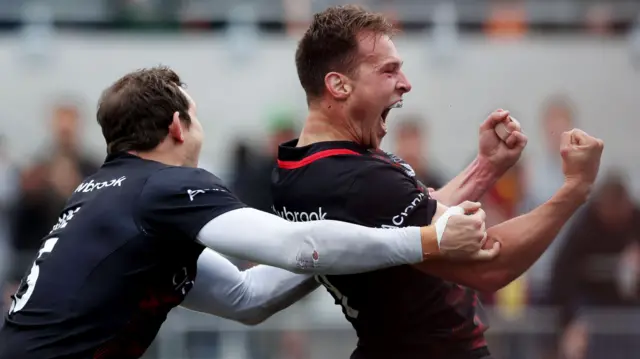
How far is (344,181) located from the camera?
4.56 meters

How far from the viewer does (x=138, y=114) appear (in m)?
4.64

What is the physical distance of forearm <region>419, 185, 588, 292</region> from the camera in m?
4.54

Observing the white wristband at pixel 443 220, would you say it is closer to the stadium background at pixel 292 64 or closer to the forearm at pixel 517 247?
the forearm at pixel 517 247


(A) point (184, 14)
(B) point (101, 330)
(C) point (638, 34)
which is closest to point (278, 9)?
(A) point (184, 14)

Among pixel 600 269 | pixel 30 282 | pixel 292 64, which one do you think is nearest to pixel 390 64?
pixel 30 282

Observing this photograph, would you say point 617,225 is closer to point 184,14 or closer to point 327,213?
point 327,213

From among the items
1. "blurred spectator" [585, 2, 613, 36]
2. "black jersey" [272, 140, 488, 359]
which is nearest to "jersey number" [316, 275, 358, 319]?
"black jersey" [272, 140, 488, 359]

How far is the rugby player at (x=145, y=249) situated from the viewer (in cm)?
430

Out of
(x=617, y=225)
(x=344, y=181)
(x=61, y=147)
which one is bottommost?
(x=617, y=225)

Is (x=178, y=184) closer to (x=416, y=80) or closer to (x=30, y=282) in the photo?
(x=30, y=282)

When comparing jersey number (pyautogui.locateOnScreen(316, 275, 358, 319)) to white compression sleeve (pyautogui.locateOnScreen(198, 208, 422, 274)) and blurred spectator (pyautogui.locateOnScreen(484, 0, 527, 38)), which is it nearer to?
white compression sleeve (pyautogui.locateOnScreen(198, 208, 422, 274))

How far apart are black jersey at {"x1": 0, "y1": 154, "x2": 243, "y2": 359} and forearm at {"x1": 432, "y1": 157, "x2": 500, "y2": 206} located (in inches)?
48.9

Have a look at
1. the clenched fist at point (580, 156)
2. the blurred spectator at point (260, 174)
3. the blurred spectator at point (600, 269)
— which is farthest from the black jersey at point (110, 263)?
the blurred spectator at point (600, 269)

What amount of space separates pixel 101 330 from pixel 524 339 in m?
4.79
